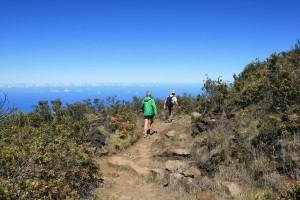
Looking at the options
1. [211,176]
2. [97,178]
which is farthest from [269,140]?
[97,178]

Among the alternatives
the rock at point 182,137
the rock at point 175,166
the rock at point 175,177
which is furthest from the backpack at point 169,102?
the rock at point 175,177

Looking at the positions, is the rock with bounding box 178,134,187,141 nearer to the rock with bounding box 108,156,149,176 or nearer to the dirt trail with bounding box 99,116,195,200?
the dirt trail with bounding box 99,116,195,200

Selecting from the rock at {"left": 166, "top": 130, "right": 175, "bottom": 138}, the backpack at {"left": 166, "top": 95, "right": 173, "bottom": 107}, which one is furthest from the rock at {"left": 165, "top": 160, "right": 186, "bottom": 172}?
the backpack at {"left": 166, "top": 95, "right": 173, "bottom": 107}

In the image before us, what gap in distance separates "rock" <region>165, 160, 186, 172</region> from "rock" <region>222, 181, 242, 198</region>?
188 centimetres

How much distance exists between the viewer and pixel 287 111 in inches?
377

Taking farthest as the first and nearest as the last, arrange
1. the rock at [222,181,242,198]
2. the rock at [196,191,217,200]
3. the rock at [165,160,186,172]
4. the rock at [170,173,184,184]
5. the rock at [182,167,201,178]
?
the rock at [165,160,186,172], the rock at [182,167,201,178], the rock at [170,173,184,184], the rock at [222,181,242,198], the rock at [196,191,217,200]

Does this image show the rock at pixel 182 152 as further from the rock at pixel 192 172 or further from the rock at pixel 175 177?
the rock at pixel 175 177

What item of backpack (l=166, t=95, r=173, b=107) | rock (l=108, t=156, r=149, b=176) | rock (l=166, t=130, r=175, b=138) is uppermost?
backpack (l=166, t=95, r=173, b=107)

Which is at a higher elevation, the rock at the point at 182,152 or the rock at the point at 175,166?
the rock at the point at 182,152

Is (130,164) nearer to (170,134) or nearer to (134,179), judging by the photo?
(134,179)

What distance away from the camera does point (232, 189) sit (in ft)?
23.9

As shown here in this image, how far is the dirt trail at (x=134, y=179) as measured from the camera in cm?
799

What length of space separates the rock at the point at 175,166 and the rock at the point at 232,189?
1880 millimetres

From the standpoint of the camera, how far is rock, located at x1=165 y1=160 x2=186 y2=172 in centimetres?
918
